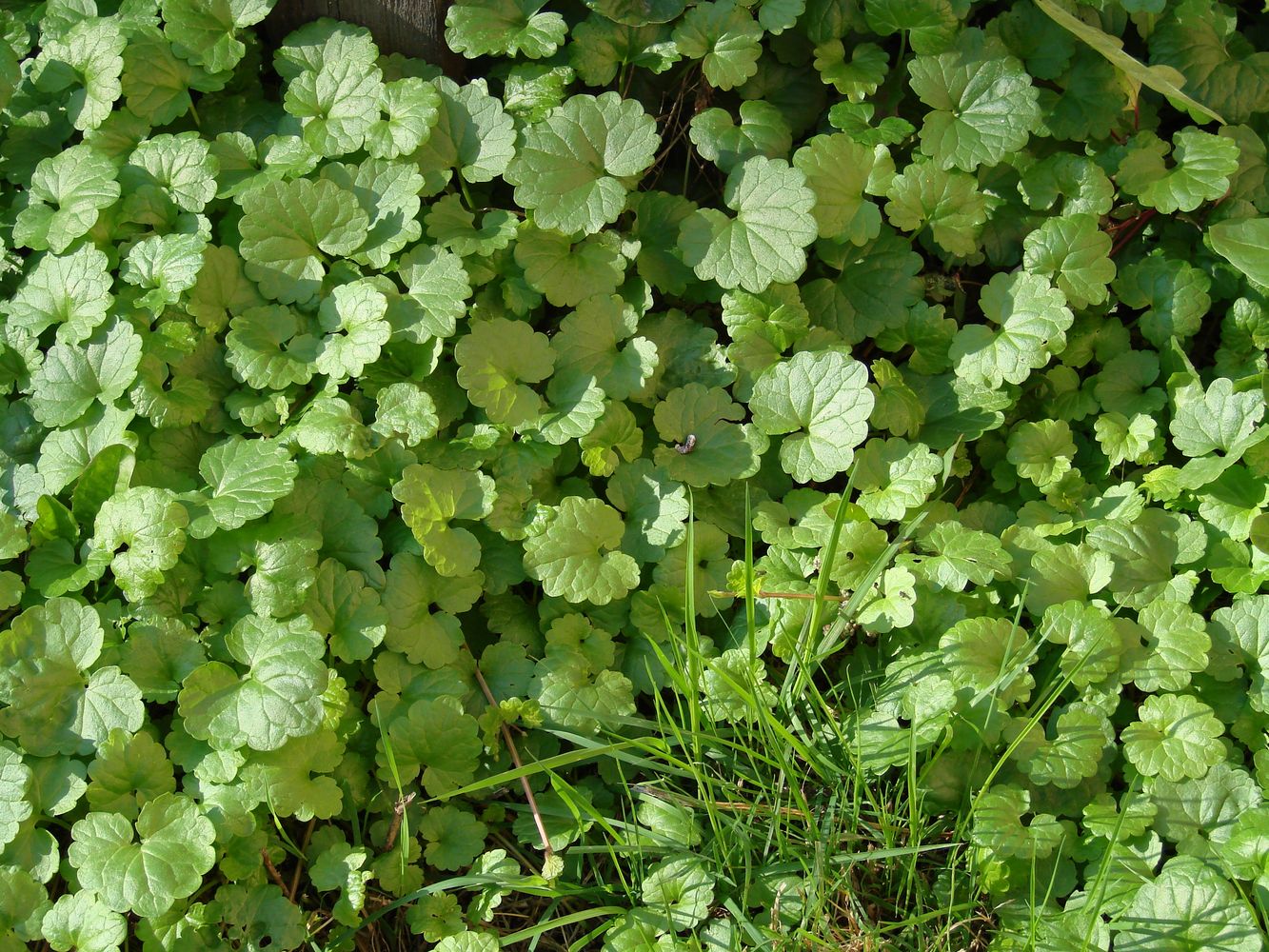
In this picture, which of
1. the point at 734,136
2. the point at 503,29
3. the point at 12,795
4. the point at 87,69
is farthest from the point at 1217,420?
the point at 87,69

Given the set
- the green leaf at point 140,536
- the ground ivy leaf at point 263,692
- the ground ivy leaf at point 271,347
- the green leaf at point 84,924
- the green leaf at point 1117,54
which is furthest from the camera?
the green leaf at point 1117,54

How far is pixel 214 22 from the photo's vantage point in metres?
2.65

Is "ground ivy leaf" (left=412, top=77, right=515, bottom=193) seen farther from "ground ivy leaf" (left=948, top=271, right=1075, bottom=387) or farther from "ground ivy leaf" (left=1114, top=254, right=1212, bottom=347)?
"ground ivy leaf" (left=1114, top=254, right=1212, bottom=347)

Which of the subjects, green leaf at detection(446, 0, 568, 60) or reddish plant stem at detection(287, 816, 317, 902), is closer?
reddish plant stem at detection(287, 816, 317, 902)

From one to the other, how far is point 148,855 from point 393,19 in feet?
6.40

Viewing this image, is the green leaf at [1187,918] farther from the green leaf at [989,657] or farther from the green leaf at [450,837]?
the green leaf at [450,837]

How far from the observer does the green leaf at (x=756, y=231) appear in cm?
252

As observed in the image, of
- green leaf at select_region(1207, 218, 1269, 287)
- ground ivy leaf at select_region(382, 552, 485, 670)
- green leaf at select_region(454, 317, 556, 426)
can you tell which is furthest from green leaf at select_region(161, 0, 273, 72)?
green leaf at select_region(1207, 218, 1269, 287)

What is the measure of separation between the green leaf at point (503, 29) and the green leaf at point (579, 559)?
1063mm

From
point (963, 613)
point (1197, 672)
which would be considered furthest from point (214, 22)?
point (1197, 672)

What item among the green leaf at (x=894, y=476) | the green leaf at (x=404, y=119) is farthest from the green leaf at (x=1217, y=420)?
the green leaf at (x=404, y=119)

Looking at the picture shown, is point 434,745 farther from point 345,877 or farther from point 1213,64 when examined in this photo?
point 1213,64

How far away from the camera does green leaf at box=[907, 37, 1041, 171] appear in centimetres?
264

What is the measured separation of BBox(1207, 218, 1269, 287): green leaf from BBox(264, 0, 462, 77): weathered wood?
6.27ft
